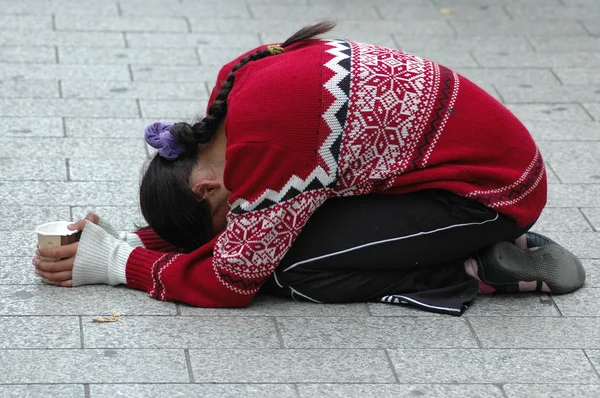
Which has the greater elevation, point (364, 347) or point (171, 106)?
point (364, 347)

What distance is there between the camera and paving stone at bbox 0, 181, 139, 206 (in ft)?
14.2

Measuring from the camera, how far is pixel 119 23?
646 cm

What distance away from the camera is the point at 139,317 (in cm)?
354

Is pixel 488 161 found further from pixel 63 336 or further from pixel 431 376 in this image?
pixel 63 336

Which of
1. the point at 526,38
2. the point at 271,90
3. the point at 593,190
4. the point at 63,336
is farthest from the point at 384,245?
the point at 526,38

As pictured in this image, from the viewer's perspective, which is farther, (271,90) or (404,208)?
(404,208)

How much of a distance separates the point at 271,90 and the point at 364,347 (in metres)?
0.87

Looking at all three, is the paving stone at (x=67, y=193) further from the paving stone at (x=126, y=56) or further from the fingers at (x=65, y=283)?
the paving stone at (x=126, y=56)

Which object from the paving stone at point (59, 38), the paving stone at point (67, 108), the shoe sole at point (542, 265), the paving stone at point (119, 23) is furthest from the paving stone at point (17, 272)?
the paving stone at point (119, 23)

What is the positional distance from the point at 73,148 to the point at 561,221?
218 cm

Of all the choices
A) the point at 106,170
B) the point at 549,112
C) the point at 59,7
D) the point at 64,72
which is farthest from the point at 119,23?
the point at 549,112

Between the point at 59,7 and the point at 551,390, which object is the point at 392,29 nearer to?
the point at 59,7

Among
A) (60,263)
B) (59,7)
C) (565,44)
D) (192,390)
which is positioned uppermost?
(192,390)

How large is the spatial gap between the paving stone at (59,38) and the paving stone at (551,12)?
8.73ft
